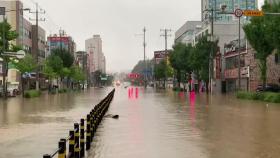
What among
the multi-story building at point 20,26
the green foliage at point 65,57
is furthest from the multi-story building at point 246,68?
the green foliage at point 65,57

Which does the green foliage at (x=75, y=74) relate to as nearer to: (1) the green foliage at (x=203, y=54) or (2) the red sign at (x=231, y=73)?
(1) the green foliage at (x=203, y=54)

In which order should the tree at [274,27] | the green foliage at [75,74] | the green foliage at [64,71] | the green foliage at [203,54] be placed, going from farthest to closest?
the green foliage at [75,74] → the green foliage at [64,71] → the green foliage at [203,54] → the tree at [274,27]

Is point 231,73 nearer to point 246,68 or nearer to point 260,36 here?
point 246,68

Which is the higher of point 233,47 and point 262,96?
point 233,47

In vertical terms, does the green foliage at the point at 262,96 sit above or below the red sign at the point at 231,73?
below

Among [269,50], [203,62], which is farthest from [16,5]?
[269,50]

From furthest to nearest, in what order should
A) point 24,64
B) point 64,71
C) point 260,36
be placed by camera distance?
1. point 64,71
2. point 24,64
3. point 260,36

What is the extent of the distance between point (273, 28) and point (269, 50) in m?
6.46

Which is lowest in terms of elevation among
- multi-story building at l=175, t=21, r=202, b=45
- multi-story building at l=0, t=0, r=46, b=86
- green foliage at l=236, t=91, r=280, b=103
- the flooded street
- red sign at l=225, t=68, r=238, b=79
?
the flooded street

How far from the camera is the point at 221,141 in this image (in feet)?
54.8

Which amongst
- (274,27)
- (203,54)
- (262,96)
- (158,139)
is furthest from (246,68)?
(158,139)

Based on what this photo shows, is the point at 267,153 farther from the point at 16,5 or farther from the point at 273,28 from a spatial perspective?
the point at 16,5

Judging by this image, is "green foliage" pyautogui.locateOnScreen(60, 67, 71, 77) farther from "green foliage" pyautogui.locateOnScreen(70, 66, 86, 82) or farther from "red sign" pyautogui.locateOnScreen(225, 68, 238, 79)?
"red sign" pyautogui.locateOnScreen(225, 68, 238, 79)

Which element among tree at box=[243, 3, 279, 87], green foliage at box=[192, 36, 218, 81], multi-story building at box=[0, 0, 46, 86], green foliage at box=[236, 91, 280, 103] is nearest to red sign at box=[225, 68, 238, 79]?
green foliage at box=[192, 36, 218, 81]
